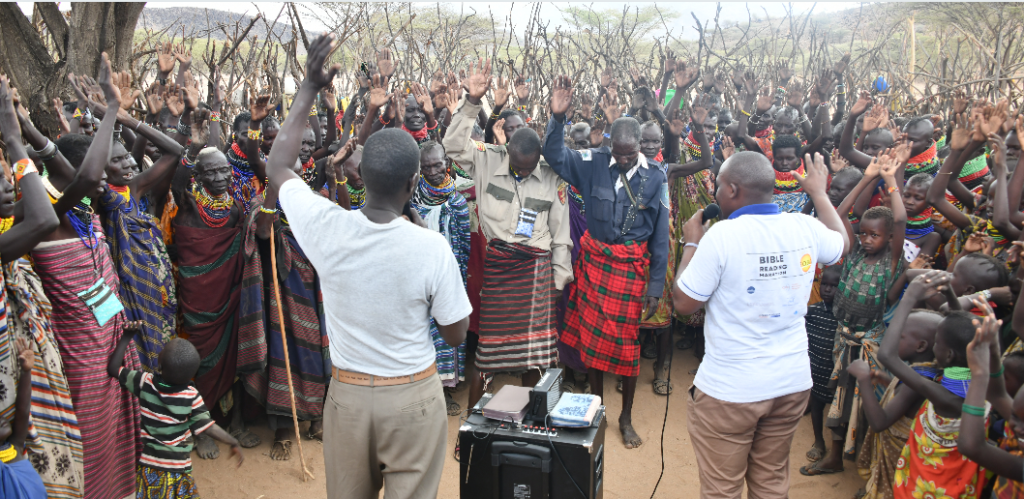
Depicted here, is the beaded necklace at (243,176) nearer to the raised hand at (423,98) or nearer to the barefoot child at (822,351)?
the raised hand at (423,98)

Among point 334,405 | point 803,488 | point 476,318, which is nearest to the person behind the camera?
point 334,405

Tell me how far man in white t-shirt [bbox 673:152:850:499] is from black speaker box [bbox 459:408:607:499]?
51cm

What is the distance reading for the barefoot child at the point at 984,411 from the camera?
229 cm

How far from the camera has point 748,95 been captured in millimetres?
6242

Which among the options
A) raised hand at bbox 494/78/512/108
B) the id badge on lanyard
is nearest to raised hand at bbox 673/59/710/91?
raised hand at bbox 494/78/512/108

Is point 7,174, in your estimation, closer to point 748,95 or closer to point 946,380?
point 946,380

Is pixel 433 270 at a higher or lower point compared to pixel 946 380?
higher

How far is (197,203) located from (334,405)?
93.3 inches

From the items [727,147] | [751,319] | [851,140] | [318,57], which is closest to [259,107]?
[318,57]

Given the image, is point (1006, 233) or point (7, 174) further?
point (1006, 233)

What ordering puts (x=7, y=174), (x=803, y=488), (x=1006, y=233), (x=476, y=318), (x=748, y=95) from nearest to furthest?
(x=7, y=174)
(x=1006, y=233)
(x=803, y=488)
(x=476, y=318)
(x=748, y=95)

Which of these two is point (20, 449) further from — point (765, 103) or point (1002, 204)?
point (765, 103)

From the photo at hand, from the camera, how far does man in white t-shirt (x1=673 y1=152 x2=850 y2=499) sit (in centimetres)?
258

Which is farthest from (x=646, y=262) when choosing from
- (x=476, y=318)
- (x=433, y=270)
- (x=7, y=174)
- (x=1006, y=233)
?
(x=7, y=174)
